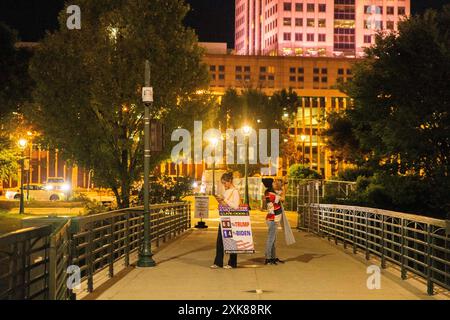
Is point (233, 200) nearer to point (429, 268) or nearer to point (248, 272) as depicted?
point (248, 272)

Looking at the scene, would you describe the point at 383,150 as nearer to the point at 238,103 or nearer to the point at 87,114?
the point at 87,114

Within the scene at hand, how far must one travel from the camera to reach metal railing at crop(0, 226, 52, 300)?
6332mm

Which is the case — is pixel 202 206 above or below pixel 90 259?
above

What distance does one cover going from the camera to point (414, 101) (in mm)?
22781

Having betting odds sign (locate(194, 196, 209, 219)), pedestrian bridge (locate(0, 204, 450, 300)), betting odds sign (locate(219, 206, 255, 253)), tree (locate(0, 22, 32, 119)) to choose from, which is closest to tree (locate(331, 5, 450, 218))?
pedestrian bridge (locate(0, 204, 450, 300))

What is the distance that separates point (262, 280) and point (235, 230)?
5.95 ft

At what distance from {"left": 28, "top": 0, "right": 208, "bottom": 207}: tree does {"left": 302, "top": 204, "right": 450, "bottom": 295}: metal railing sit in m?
6.35

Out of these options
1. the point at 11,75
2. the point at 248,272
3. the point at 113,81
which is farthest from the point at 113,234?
the point at 11,75

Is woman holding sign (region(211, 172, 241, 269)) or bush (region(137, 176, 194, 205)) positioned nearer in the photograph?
woman holding sign (region(211, 172, 241, 269))

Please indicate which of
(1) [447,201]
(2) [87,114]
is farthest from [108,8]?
(1) [447,201]

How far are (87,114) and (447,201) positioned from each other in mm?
12159

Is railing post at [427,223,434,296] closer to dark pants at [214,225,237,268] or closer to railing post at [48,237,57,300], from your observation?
dark pants at [214,225,237,268]

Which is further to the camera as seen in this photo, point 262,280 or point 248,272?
point 248,272

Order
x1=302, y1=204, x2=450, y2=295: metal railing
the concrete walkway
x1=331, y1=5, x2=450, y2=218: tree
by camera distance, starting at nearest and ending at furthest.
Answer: the concrete walkway → x1=302, y1=204, x2=450, y2=295: metal railing → x1=331, y1=5, x2=450, y2=218: tree
